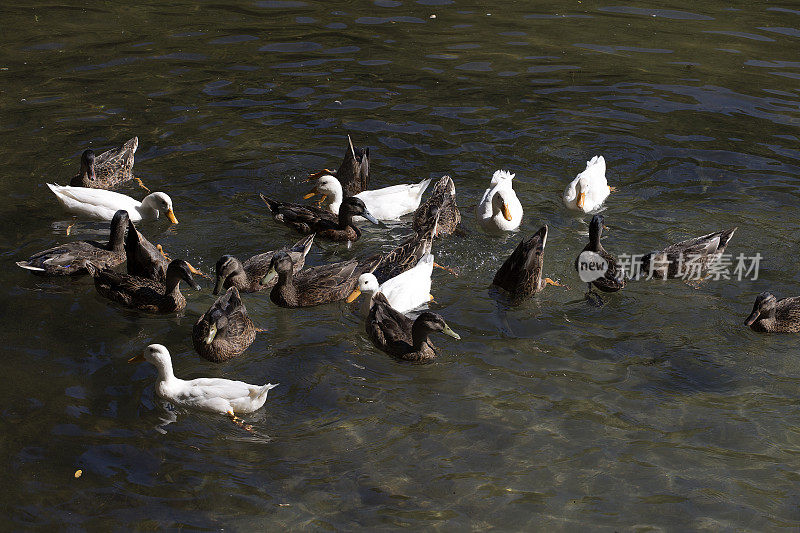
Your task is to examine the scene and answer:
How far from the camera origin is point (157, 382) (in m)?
7.08

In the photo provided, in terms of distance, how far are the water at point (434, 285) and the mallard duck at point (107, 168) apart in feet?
1.07

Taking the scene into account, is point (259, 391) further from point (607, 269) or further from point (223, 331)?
point (607, 269)

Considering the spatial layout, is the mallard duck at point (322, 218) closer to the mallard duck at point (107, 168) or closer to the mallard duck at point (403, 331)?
the mallard duck at point (403, 331)

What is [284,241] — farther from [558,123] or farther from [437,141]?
[558,123]

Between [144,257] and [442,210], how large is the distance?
3.33m

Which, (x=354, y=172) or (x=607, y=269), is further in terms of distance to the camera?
(x=354, y=172)

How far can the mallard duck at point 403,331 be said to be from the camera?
7473 millimetres

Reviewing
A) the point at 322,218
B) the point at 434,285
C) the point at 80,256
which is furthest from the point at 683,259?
the point at 80,256

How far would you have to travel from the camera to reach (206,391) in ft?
22.5

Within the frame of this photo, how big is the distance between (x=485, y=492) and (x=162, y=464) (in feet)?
7.92

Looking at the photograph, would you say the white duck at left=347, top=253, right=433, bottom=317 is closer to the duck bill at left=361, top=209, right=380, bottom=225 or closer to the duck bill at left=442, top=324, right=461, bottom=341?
the duck bill at left=442, top=324, right=461, bottom=341

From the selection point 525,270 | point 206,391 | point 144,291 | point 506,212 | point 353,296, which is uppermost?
point 506,212

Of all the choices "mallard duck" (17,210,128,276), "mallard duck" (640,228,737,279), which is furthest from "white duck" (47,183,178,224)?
"mallard duck" (640,228,737,279)

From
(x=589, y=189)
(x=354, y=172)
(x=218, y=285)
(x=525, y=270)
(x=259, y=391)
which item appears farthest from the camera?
(x=354, y=172)
